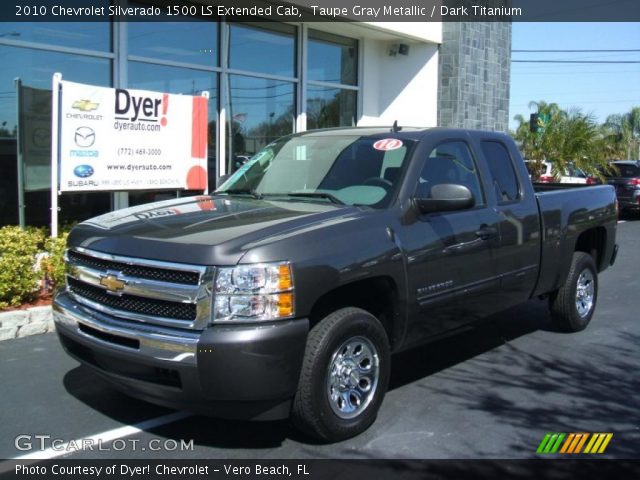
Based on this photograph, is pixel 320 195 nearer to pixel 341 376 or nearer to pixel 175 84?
pixel 341 376

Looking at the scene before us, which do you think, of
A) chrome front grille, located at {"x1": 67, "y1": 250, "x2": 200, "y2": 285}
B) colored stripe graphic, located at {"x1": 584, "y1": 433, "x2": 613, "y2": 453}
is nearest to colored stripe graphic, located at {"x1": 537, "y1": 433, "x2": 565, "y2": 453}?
colored stripe graphic, located at {"x1": 584, "y1": 433, "x2": 613, "y2": 453}

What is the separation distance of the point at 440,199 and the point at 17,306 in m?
4.29

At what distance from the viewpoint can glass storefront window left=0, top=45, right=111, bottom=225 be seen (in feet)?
29.2

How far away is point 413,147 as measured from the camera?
4746 mm

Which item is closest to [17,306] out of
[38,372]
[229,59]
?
[38,372]

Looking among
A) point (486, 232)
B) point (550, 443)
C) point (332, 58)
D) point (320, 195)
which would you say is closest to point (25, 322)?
point (320, 195)

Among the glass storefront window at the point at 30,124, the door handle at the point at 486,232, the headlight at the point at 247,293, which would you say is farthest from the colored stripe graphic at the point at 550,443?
the glass storefront window at the point at 30,124

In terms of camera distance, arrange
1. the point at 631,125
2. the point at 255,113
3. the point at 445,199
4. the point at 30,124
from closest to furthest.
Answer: the point at 445,199 → the point at 30,124 → the point at 255,113 → the point at 631,125

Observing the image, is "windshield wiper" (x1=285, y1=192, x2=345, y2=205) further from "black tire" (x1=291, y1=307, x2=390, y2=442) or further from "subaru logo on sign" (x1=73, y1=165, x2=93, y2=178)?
"subaru logo on sign" (x1=73, y1=165, x2=93, y2=178)

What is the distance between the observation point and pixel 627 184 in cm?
1847

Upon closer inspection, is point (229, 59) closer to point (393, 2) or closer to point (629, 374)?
point (393, 2)

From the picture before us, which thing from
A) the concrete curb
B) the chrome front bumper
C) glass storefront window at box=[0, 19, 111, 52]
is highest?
glass storefront window at box=[0, 19, 111, 52]

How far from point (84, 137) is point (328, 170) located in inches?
151

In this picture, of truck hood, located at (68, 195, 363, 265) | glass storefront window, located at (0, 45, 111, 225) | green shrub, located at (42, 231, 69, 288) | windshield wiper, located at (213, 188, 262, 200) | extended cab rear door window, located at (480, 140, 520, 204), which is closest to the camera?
truck hood, located at (68, 195, 363, 265)
